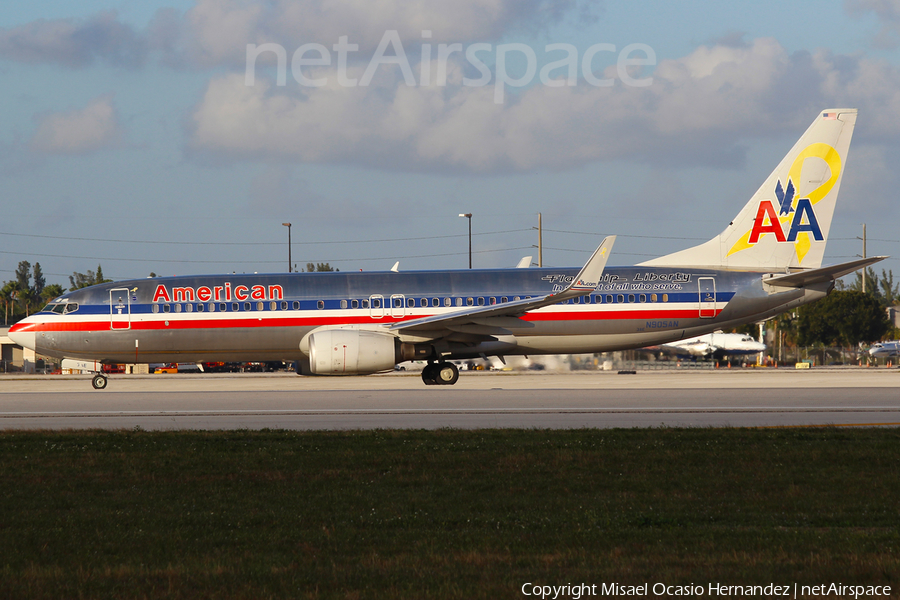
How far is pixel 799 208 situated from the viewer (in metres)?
30.4

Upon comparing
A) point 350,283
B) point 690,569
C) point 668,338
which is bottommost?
point 690,569

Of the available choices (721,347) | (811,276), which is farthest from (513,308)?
(721,347)

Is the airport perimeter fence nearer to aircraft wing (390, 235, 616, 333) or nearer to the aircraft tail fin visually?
the aircraft tail fin

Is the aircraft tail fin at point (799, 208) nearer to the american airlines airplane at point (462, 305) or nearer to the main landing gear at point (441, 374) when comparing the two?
the american airlines airplane at point (462, 305)

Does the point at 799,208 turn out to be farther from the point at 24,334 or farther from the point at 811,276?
the point at 24,334

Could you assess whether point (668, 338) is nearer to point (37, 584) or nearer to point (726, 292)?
point (726, 292)

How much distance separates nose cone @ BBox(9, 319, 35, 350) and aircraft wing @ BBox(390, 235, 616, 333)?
12.4 meters

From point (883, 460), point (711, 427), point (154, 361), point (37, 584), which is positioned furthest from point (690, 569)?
point (154, 361)

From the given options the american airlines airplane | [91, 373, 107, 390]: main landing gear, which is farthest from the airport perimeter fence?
[91, 373, 107, 390]: main landing gear

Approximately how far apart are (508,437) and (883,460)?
522cm

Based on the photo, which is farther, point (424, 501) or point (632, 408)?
point (632, 408)

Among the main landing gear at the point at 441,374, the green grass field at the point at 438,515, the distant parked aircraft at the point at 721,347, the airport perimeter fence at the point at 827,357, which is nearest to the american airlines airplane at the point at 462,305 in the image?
the main landing gear at the point at 441,374

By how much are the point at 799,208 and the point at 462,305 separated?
12.4 metres

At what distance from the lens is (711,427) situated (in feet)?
48.3
